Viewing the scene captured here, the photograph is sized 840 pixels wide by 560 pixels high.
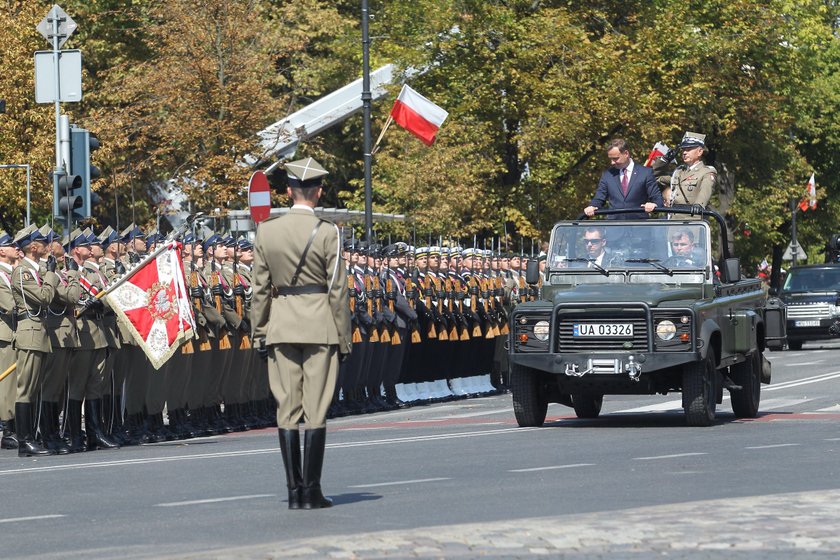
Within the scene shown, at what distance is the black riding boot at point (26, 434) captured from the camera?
1689 centimetres

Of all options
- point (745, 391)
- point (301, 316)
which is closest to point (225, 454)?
point (301, 316)

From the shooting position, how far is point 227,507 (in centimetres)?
1119

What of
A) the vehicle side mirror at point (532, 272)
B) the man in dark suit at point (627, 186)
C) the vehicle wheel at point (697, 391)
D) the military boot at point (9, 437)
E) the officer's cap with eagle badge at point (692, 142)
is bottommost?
the military boot at point (9, 437)

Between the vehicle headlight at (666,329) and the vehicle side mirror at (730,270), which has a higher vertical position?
the vehicle side mirror at (730,270)

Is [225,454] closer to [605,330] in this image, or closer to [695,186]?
[605,330]

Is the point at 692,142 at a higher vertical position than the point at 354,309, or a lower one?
higher

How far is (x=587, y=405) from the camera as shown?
19.9 metres

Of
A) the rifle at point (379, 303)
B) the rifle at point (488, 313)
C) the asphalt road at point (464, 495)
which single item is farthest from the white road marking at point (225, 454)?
the rifle at point (488, 313)

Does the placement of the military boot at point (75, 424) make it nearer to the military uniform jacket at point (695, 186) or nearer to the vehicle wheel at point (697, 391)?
the vehicle wheel at point (697, 391)

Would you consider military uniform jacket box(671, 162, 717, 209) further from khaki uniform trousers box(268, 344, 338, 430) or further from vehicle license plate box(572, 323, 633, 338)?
khaki uniform trousers box(268, 344, 338, 430)

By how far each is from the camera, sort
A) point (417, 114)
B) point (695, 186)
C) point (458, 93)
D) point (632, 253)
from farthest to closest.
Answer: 1. point (458, 93)
2. point (417, 114)
3. point (695, 186)
4. point (632, 253)

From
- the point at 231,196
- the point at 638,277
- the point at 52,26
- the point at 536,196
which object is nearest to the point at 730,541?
the point at 638,277

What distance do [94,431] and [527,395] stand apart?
13.5 feet

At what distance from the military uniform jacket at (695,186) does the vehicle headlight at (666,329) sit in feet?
8.99
